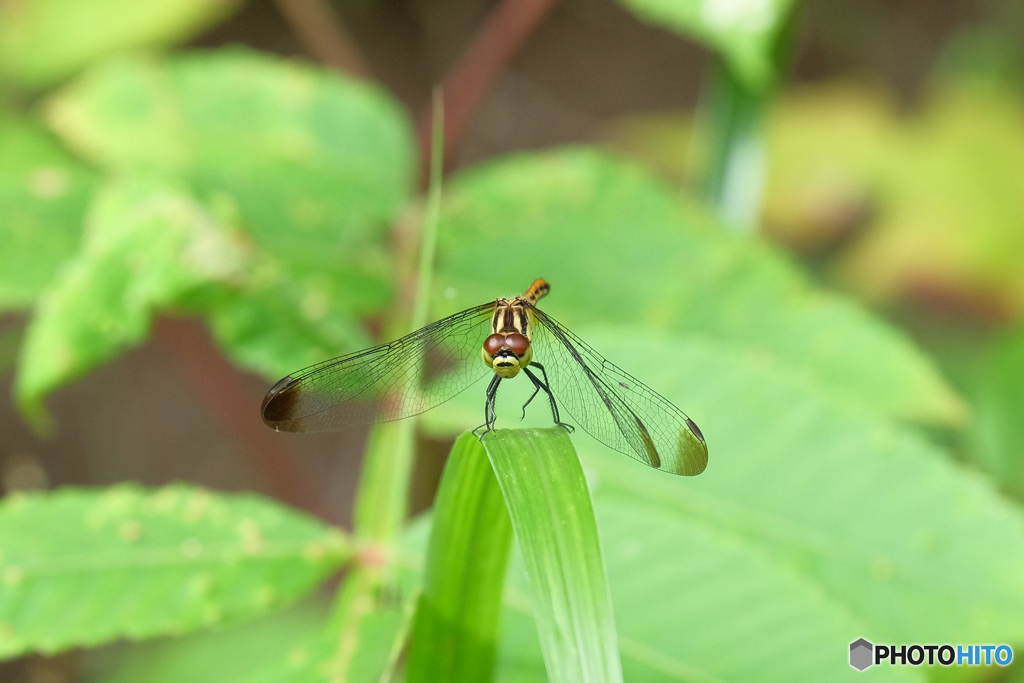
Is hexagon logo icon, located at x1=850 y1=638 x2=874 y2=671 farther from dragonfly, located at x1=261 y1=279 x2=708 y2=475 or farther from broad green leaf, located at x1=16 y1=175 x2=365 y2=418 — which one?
broad green leaf, located at x1=16 y1=175 x2=365 y2=418

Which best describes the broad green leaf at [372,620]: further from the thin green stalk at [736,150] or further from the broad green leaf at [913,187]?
the broad green leaf at [913,187]

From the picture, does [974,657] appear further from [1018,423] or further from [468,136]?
[468,136]

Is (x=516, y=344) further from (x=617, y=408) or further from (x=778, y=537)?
(x=778, y=537)

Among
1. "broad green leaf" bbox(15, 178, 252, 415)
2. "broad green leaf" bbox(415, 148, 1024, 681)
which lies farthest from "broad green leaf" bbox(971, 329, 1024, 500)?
"broad green leaf" bbox(15, 178, 252, 415)

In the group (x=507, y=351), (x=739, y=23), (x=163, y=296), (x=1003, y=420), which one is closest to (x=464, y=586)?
(x=507, y=351)

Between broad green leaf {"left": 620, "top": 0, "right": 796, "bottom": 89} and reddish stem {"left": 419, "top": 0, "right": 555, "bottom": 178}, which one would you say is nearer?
broad green leaf {"left": 620, "top": 0, "right": 796, "bottom": 89}

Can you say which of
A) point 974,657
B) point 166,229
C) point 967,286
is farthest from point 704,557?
point 967,286
